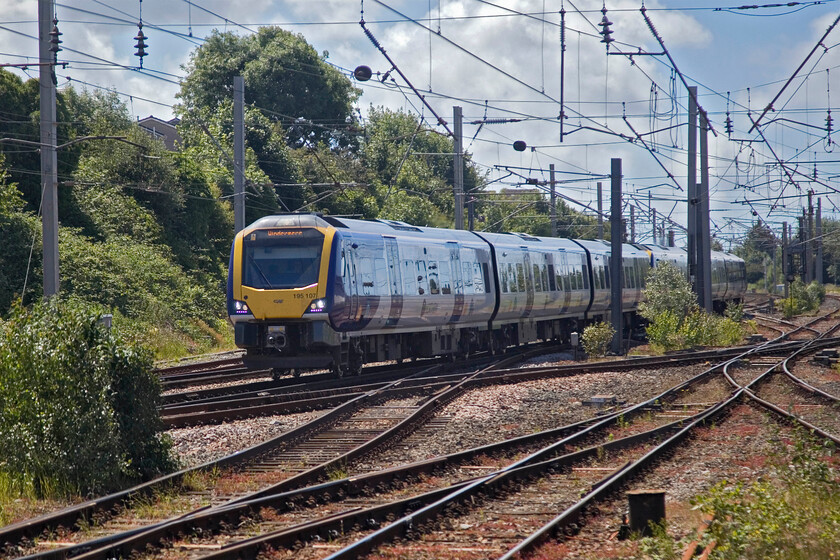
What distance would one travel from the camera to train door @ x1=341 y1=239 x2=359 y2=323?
1928 centimetres

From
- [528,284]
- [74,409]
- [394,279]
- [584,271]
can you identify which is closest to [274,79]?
[584,271]

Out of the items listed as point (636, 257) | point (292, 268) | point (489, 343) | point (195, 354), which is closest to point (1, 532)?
point (292, 268)

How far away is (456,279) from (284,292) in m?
6.18

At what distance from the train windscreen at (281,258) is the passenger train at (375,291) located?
0.06 ft

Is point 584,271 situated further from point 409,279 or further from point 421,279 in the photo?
point 409,279

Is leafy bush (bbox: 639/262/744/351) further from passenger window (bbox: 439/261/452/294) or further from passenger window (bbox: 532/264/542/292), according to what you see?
passenger window (bbox: 439/261/452/294)

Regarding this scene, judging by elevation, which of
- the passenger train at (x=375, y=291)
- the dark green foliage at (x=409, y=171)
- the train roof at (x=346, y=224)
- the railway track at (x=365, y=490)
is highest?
the dark green foliage at (x=409, y=171)

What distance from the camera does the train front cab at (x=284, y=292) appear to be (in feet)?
62.1

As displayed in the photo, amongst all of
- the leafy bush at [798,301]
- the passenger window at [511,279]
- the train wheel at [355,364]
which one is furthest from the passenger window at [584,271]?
the leafy bush at [798,301]

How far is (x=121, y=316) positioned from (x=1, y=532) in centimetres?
2296

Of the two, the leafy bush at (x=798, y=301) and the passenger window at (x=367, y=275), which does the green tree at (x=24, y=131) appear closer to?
the passenger window at (x=367, y=275)

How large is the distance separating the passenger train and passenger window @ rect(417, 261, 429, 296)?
2 cm

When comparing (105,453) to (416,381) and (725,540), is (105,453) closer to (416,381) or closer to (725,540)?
(725,540)

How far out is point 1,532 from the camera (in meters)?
7.39
